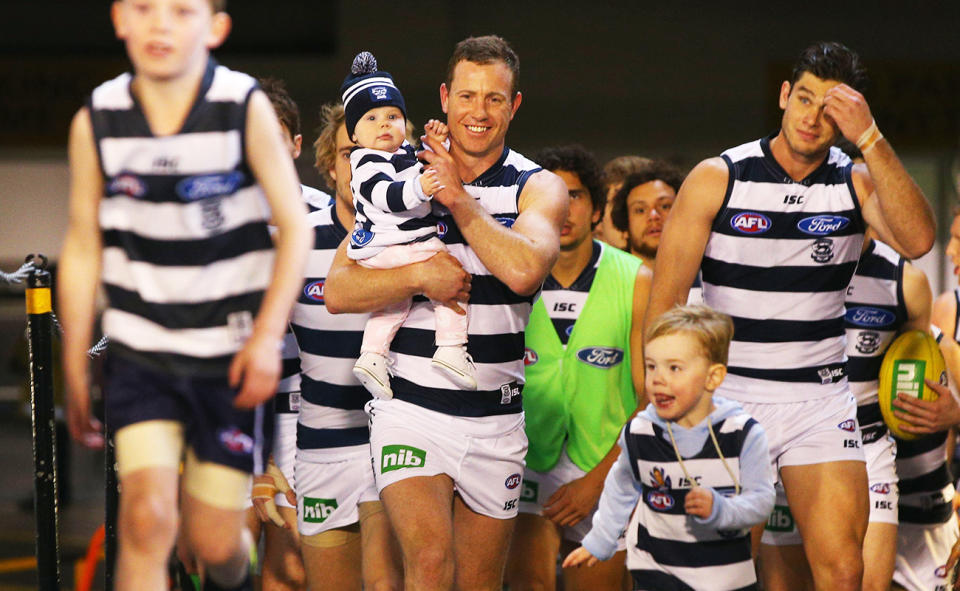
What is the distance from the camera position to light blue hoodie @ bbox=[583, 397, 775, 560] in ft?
11.4

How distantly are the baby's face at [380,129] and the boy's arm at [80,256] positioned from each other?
1.29m

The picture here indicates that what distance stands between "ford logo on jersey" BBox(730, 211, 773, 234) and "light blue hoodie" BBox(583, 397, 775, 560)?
66 cm

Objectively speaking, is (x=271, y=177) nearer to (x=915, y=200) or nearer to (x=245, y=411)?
(x=245, y=411)

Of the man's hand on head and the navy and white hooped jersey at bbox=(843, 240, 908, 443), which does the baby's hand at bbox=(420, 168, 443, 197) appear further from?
the navy and white hooped jersey at bbox=(843, 240, 908, 443)

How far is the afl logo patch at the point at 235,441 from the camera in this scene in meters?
2.52

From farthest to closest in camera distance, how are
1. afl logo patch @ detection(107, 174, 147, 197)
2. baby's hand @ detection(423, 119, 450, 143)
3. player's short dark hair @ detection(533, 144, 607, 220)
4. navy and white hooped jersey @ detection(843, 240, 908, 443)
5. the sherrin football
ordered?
1. player's short dark hair @ detection(533, 144, 607, 220)
2. navy and white hooped jersey @ detection(843, 240, 908, 443)
3. the sherrin football
4. baby's hand @ detection(423, 119, 450, 143)
5. afl logo patch @ detection(107, 174, 147, 197)

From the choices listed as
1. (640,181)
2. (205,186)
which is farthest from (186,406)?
(640,181)

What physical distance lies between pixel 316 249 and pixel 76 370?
189 centimetres

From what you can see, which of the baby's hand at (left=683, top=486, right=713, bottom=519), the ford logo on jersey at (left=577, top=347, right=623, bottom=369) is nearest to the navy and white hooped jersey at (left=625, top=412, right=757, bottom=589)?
the baby's hand at (left=683, top=486, right=713, bottom=519)

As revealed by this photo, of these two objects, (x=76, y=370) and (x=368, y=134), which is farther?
(x=368, y=134)

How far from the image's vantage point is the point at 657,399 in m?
3.54

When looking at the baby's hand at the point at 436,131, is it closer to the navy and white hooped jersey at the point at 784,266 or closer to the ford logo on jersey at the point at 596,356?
the navy and white hooped jersey at the point at 784,266

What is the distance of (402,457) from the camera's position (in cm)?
370

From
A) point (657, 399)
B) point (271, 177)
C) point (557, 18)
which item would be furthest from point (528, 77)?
point (271, 177)
